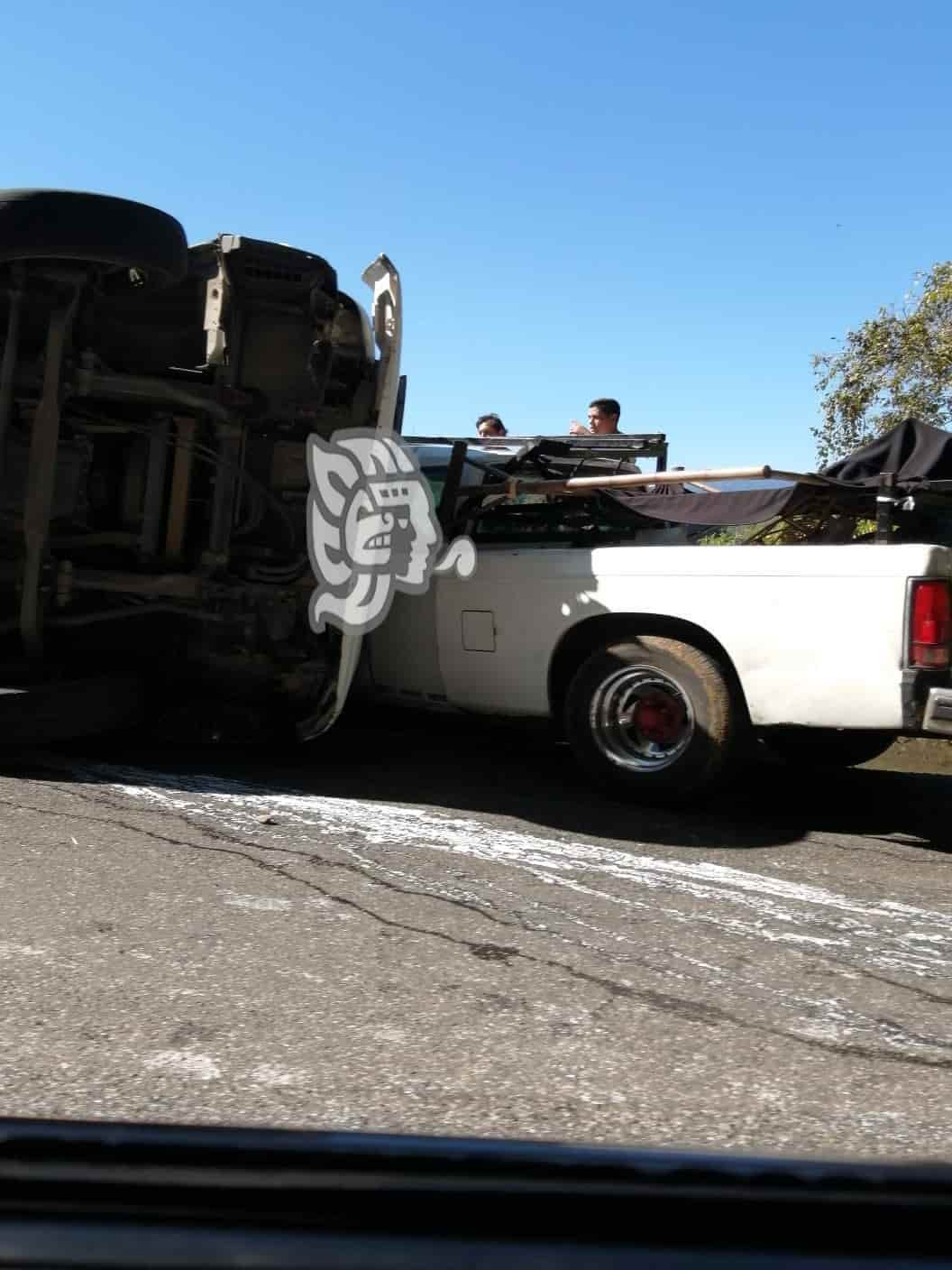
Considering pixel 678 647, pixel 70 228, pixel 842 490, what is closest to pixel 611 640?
pixel 678 647

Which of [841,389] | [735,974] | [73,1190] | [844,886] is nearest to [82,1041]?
[735,974]

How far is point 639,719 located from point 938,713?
1.36 meters

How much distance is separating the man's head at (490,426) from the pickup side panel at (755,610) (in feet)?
12.6

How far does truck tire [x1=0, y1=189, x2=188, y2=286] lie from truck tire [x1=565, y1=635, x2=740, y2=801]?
2.83 metres

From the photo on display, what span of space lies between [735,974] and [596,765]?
2299 millimetres

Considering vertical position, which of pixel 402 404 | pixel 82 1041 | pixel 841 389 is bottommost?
pixel 82 1041

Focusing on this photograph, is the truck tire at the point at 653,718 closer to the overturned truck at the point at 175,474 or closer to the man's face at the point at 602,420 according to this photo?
the overturned truck at the point at 175,474

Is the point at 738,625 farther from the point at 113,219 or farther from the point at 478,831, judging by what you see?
the point at 113,219

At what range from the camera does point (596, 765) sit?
5.73m

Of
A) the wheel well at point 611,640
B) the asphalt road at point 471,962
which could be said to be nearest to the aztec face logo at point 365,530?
the wheel well at point 611,640

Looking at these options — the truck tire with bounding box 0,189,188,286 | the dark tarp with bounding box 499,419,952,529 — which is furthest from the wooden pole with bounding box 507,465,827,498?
the truck tire with bounding box 0,189,188,286

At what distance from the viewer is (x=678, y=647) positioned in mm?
5512

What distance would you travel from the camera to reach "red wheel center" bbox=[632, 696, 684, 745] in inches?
Result: 221

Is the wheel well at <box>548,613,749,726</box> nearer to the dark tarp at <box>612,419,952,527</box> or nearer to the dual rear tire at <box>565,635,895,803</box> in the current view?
the dual rear tire at <box>565,635,895,803</box>
